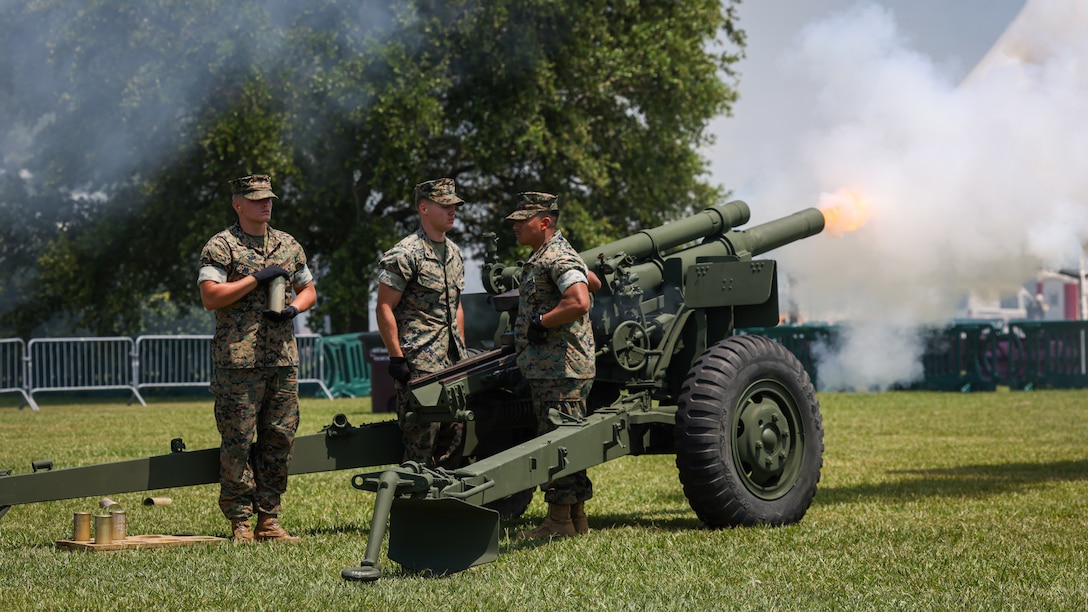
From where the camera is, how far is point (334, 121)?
25.2 m

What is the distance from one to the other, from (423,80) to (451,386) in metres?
17.8

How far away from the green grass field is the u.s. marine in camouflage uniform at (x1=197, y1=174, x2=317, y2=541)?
1.32ft

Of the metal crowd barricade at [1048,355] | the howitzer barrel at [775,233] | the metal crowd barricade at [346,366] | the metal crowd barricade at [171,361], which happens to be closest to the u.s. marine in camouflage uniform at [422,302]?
the howitzer barrel at [775,233]

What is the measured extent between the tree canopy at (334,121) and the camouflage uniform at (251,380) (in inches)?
681

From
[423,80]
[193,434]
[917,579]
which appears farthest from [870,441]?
[423,80]

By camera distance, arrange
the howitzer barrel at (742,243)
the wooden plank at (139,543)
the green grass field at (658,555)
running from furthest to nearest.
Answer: the howitzer barrel at (742,243)
the wooden plank at (139,543)
the green grass field at (658,555)

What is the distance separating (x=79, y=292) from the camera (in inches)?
1118

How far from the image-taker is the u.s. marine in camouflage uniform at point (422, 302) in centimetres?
739

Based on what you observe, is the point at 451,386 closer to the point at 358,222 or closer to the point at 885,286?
the point at 885,286

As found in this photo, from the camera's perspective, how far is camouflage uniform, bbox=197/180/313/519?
281 inches

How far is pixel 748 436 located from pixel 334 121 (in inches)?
734

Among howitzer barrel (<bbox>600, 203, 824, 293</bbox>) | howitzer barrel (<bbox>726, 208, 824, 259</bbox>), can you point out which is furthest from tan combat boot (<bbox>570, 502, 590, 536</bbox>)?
howitzer barrel (<bbox>726, 208, 824, 259</bbox>)

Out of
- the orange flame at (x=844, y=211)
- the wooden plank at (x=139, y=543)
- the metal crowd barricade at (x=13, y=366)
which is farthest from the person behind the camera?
the metal crowd barricade at (x=13, y=366)

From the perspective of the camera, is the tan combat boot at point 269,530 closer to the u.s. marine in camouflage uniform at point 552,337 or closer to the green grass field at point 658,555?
the green grass field at point 658,555
